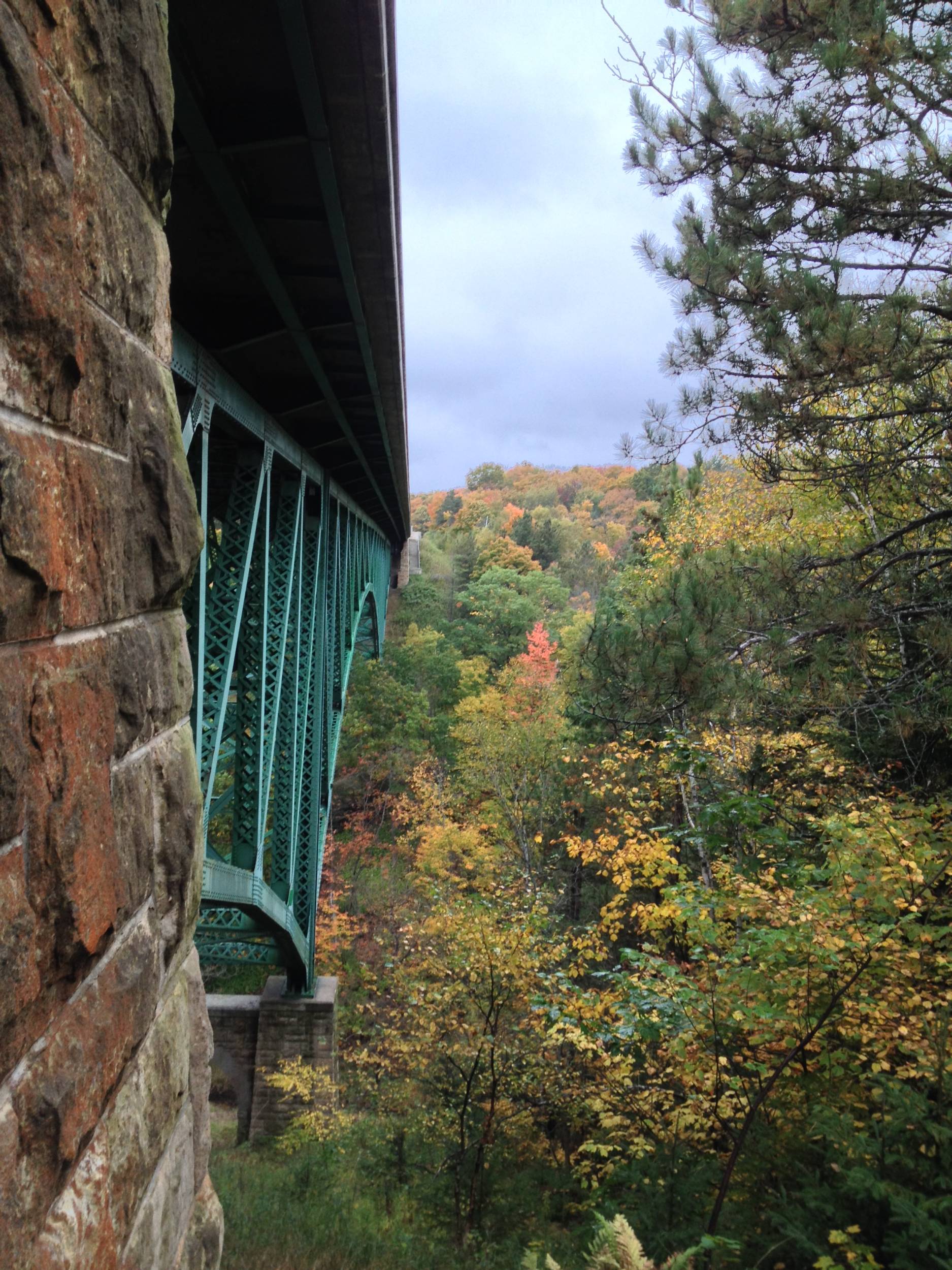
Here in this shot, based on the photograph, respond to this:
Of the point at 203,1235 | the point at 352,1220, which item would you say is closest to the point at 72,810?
the point at 203,1235

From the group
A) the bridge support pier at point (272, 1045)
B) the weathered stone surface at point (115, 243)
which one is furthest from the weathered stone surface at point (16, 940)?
the bridge support pier at point (272, 1045)

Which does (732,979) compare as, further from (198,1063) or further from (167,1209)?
(167,1209)

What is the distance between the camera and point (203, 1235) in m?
2.04

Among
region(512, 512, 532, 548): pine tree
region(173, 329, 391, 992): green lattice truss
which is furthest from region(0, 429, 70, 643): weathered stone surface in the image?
region(512, 512, 532, 548): pine tree

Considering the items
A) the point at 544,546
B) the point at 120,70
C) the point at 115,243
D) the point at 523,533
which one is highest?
the point at 523,533

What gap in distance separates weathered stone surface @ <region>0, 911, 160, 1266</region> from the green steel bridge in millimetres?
2221

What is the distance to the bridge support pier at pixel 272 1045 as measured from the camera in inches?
463

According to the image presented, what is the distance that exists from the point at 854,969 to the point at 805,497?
33.7ft

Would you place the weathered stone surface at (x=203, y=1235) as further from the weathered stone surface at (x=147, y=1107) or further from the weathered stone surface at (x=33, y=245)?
the weathered stone surface at (x=33, y=245)

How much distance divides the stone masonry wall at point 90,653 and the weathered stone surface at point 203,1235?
58mm

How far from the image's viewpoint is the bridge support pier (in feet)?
38.6

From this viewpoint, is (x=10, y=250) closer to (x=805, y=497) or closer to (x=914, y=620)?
(x=914, y=620)

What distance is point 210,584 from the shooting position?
6.31 m

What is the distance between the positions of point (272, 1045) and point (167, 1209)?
37.7 feet
